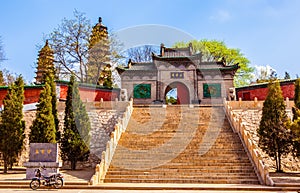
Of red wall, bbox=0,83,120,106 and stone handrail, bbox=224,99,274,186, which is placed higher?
red wall, bbox=0,83,120,106

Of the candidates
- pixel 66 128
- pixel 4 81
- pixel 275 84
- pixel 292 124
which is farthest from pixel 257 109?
pixel 4 81

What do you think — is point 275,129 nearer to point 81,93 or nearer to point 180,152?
point 180,152

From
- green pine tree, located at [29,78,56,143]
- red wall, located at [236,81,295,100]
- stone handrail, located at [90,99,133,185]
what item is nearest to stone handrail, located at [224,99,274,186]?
stone handrail, located at [90,99,133,185]

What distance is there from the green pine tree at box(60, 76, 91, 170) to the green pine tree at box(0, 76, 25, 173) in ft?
6.28

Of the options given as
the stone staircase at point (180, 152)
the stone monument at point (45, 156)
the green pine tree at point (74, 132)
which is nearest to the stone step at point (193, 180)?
the stone staircase at point (180, 152)

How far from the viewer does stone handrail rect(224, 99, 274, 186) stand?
9.83 metres

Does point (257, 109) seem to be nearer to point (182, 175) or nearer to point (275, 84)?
point (275, 84)

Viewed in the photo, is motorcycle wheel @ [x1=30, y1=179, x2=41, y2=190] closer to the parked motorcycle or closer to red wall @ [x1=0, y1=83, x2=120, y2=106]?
the parked motorcycle

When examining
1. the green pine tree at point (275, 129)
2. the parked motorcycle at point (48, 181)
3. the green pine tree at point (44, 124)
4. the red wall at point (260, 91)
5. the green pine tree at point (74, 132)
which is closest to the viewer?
the parked motorcycle at point (48, 181)

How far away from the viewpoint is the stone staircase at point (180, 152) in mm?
10438

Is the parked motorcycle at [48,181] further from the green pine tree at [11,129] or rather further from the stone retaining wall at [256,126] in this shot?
the stone retaining wall at [256,126]

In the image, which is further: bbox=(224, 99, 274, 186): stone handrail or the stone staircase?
the stone staircase

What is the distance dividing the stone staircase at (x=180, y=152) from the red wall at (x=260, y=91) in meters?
6.24

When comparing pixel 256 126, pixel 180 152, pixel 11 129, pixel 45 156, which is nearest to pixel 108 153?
pixel 45 156
